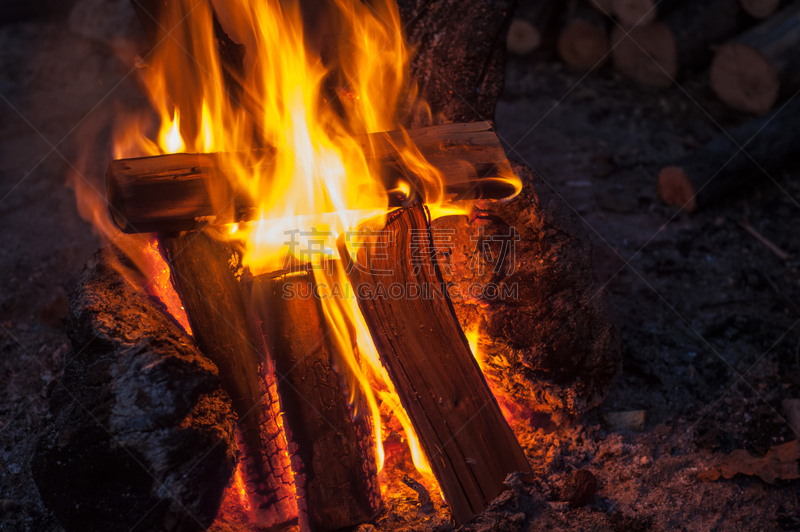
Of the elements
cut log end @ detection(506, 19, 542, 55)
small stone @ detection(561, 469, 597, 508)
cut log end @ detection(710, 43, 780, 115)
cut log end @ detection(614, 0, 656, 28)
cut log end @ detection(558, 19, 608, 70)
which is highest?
cut log end @ detection(506, 19, 542, 55)

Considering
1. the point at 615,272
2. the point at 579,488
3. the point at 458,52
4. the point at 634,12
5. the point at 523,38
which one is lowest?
the point at 579,488

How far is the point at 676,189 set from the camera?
3895 millimetres

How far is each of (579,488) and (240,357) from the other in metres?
1.36

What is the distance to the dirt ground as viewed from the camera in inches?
80.0

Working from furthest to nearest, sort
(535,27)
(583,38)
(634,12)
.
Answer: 1. (535,27)
2. (583,38)
3. (634,12)

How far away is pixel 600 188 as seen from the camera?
4141 millimetres

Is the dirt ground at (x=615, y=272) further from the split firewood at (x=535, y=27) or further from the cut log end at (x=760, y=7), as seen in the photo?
the cut log end at (x=760, y=7)

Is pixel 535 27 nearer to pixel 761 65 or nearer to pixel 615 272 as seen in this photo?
pixel 761 65

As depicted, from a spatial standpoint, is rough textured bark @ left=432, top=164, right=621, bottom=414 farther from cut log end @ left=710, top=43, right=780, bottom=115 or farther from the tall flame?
cut log end @ left=710, top=43, right=780, bottom=115

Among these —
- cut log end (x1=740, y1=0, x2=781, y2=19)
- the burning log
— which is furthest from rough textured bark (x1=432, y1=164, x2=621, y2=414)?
cut log end (x1=740, y1=0, x2=781, y2=19)

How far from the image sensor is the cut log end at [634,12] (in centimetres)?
504

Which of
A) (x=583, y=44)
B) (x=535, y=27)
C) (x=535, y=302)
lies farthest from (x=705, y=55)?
(x=535, y=302)

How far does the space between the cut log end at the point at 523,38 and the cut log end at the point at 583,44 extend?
0.27 m

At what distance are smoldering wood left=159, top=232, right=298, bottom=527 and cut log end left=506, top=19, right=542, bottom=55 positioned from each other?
501 cm
